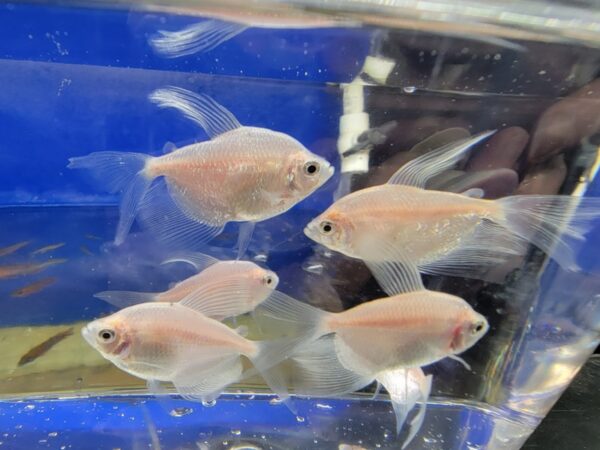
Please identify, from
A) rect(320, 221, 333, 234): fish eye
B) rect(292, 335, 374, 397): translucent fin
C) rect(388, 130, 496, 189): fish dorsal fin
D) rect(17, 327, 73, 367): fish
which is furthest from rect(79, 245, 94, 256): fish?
rect(388, 130, 496, 189): fish dorsal fin

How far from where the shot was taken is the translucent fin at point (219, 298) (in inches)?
48.3

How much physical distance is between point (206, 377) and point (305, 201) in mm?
528

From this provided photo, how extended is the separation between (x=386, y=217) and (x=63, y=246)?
3.55 feet

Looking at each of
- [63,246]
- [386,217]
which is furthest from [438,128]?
[63,246]

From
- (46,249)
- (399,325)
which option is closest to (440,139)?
(399,325)

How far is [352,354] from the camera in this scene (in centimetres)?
116

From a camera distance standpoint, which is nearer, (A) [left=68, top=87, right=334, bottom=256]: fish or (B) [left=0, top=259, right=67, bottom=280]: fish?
(A) [left=68, top=87, right=334, bottom=256]: fish

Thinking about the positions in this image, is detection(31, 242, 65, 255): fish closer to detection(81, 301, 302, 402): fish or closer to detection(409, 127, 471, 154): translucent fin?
detection(81, 301, 302, 402): fish

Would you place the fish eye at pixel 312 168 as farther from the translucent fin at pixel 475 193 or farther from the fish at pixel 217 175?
the translucent fin at pixel 475 193

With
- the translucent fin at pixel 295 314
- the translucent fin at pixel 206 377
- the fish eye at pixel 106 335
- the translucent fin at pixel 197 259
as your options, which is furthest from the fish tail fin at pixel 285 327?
the fish eye at pixel 106 335

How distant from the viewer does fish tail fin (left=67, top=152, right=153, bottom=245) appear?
3.71 ft

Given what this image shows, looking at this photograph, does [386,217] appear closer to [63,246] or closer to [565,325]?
[565,325]

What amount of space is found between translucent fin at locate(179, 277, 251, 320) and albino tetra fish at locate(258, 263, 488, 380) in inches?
5.4

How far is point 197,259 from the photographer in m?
1.36
